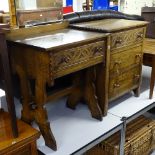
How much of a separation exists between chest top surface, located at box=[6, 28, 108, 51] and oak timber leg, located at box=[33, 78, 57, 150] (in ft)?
0.64

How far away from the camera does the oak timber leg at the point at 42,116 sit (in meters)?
1.23

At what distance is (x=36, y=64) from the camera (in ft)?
3.85

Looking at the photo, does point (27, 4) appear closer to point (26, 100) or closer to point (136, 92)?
point (26, 100)

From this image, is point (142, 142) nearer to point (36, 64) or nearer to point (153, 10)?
point (36, 64)

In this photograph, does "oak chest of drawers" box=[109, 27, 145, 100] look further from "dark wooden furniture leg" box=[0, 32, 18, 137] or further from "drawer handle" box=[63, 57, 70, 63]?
"dark wooden furniture leg" box=[0, 32, 18, 137]

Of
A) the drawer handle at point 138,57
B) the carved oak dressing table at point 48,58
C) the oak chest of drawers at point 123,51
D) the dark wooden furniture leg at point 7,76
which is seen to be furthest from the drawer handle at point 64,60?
the drawer handle at point 138,57

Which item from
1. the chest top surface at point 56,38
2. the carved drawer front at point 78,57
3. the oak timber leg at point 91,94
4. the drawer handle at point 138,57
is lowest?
the oak timber leg at point 91,94

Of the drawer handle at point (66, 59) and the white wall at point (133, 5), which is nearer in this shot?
the drawer handle at point (66, 59)

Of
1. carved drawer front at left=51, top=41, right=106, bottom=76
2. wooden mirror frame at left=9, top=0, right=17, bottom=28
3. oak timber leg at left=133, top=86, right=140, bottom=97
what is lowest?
oak timber leg at left=133, top=86, right=140, bottom=97

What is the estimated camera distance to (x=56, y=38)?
1276mm

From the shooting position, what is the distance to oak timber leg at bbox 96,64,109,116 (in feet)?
4.94

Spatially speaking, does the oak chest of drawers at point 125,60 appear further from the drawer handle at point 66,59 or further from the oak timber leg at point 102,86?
the drawer handle at point 66,59

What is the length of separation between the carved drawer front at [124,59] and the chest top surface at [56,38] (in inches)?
9.3

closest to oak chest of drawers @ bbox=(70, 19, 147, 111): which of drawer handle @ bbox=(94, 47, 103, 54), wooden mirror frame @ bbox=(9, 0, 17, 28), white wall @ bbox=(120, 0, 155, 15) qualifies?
drawer handle @ bbox=(94, 47, 103, 54)
